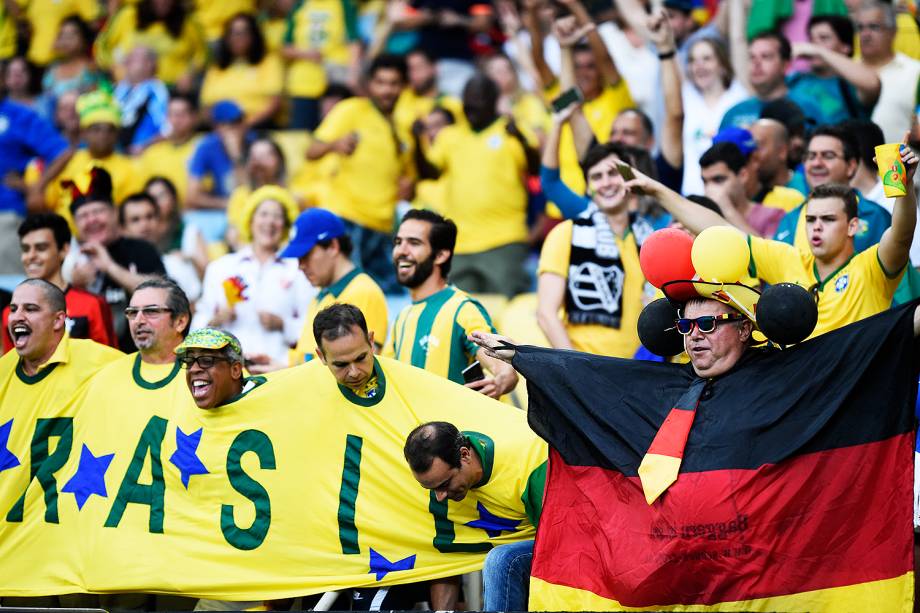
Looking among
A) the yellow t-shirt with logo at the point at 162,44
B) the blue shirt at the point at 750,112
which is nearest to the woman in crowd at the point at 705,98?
the blue shirt at the point at 750,112

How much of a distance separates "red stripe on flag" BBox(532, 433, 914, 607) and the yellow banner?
111cm

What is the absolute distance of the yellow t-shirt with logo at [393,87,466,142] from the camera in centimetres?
1233

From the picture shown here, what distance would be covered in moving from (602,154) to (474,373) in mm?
1704

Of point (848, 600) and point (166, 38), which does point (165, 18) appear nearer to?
point (166, 38)

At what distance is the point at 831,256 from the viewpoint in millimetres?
7000

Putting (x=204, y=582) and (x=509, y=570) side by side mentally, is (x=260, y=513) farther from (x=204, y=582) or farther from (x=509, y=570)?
(x=509, y=570)

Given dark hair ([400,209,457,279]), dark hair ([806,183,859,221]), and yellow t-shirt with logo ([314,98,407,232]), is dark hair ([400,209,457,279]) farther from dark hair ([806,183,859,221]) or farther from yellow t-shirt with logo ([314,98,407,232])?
yellow t-shirt with logo ([314,98,407,232])

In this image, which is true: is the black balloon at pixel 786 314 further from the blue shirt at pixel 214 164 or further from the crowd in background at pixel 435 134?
the blue shirt at pixel 214 164

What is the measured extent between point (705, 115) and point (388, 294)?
2.85 meters

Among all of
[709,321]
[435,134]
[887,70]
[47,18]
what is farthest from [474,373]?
[47,18]

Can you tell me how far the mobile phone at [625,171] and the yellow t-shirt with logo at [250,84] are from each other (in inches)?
276

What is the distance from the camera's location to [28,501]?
7.23 meters

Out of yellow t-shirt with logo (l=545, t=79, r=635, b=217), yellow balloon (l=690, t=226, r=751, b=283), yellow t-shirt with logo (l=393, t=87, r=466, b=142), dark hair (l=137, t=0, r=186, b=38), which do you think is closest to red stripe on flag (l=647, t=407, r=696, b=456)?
yellow balloon (l=690, t=226, r=751, b=283)

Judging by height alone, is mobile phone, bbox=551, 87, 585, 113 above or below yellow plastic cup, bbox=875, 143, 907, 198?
above
